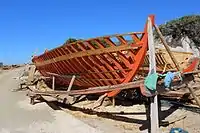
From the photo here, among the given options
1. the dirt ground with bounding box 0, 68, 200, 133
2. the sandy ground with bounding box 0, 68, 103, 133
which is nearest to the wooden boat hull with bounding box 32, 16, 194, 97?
the dirt ground with bounding box 0, 68, 200, 133

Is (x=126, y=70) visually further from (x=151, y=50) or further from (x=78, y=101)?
(x=78, y=101)

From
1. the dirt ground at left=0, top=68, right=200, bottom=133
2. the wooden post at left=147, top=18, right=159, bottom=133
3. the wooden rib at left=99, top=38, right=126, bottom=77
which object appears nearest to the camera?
the wooden post at left=147, top=18, right=159, bottom=133

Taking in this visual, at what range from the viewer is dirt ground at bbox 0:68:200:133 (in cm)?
873

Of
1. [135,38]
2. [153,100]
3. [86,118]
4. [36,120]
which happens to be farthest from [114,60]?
[36,120]

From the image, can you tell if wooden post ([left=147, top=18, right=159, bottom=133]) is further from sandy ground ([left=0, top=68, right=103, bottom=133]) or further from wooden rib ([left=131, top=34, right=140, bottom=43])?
sandy ground ([left=0, top=68, right=103, bottom=133])

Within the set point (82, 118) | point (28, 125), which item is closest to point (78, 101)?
point (82, 118)

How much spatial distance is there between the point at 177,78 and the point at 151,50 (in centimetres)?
93

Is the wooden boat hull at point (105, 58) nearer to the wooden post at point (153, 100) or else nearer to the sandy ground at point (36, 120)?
the wooden post at point (153, 100)

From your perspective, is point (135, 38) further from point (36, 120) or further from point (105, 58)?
point (36, 120)

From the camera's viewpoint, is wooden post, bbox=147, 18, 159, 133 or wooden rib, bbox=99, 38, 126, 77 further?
wooden rib, bbox=99, 38, 126, 77

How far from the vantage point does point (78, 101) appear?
12.4m

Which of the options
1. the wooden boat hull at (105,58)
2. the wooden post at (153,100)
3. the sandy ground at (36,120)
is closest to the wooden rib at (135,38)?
the wooden boat hull at (105,58)

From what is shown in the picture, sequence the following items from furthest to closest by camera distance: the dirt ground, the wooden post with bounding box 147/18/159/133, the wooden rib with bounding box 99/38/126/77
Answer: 1. the wooden rib with bounding box 99/38/126/77
2. the dirt ground
3. the wooden post with bounding box 147/18/159/133

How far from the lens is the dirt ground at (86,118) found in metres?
8.73
